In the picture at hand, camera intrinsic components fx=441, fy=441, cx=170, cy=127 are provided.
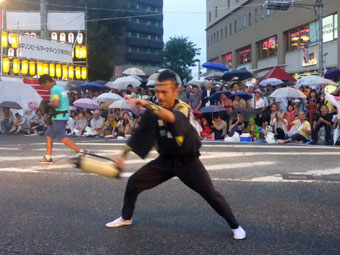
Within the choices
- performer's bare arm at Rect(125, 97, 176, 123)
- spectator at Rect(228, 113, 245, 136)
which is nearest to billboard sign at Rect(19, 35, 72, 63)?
spectator at Rect(228, 113, 245, 136)

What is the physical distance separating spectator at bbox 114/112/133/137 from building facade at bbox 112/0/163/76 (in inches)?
2616

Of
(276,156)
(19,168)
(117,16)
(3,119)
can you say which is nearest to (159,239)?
(19,168)

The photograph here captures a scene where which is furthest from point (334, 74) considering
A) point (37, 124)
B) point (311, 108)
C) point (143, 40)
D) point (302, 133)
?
point (143, 40)

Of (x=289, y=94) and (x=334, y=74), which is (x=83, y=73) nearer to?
(x=334, y=74)

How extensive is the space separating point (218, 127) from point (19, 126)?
31.4 feet

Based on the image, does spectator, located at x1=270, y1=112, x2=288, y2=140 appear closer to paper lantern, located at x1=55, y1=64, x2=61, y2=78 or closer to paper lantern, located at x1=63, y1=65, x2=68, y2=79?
paper lantern, located at x1=55, y1=64, x2=61, y2=78

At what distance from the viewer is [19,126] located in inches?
779

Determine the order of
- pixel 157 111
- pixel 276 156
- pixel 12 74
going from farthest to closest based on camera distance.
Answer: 1. pixel 12 74
2. pixel 276 156
3. pixel 157 111

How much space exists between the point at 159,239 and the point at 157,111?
4.31 feet

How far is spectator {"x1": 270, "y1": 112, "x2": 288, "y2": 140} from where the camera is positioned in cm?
1469

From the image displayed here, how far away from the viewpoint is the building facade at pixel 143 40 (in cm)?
8456

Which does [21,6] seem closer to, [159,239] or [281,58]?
[281,58]

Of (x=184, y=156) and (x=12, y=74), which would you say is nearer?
(x=184, y=156)

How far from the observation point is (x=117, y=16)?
55688mm
